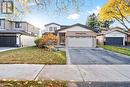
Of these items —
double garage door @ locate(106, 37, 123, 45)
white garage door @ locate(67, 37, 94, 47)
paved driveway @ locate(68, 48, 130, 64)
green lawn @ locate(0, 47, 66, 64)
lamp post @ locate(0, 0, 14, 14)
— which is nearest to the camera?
lamp post @ locate(0, 0, 14, 14)

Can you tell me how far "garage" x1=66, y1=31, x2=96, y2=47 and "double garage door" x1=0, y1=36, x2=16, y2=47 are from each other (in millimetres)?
10115

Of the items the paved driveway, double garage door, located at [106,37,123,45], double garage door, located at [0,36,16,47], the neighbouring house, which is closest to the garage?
the neighbouring house

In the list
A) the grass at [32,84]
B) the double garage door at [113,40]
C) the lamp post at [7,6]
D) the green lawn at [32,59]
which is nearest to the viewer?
the grass at [32,84]

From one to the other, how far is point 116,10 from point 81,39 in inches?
337

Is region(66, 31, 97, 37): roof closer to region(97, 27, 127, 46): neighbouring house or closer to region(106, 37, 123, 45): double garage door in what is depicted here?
region(97, 27, 127, 46): neighbouring house

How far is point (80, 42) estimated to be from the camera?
43250mm

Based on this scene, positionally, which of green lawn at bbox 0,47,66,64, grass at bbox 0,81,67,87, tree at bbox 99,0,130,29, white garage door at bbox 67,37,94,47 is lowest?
grass at bbox 0,81,67,87

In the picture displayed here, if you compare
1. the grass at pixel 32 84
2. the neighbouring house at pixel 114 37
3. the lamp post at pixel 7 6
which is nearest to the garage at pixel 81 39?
the neighbouring house at pixel 114 37

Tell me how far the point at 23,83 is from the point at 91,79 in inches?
117

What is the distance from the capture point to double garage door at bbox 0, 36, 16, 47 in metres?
40.2

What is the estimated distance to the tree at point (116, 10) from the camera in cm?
3994

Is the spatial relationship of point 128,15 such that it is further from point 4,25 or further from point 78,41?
point 4,25

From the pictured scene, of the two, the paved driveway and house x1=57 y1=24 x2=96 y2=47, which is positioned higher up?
house x1=57 y1=24 x2=96 y2=47

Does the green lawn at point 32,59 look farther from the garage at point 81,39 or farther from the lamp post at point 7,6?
the garage at point 81,39
